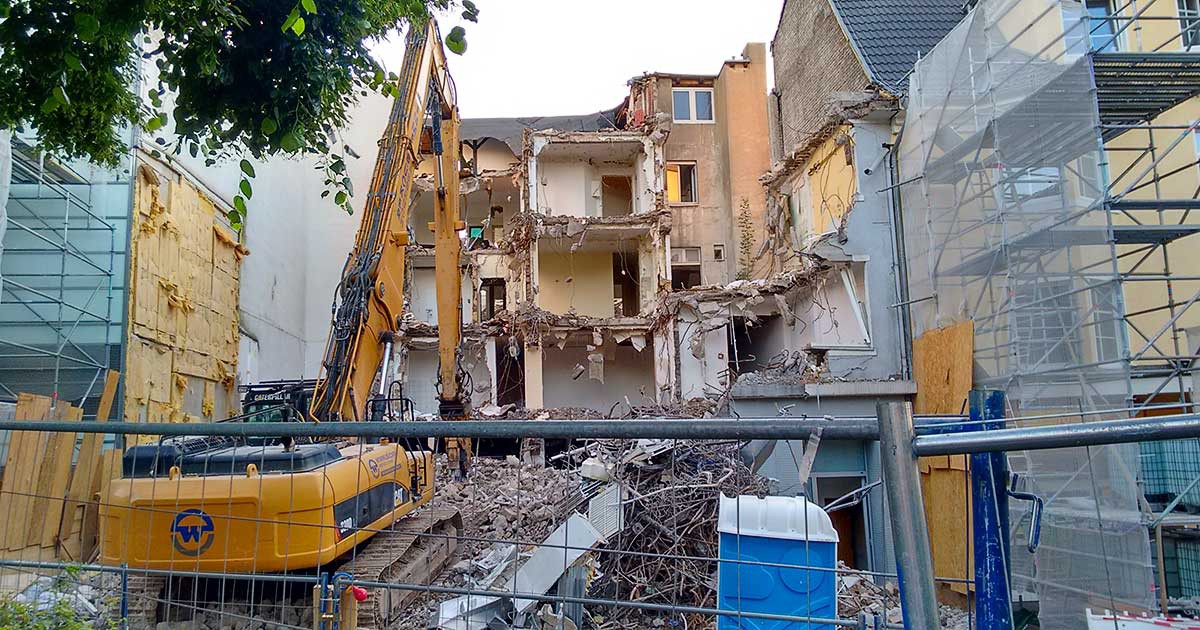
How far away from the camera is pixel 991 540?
8.42ft

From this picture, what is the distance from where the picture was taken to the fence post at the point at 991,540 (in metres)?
2.56

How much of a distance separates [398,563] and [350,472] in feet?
5.40

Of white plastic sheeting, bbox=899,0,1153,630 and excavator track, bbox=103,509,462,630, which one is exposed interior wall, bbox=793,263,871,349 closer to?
white plastic sheeting, bbox=899,0,1153,630

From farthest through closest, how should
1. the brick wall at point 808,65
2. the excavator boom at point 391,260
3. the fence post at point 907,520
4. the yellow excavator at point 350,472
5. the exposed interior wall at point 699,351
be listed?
the exposed interior wall at point 699,351, the brick wall at point 808,65, the excavator boom at point 391,260, the yellow excavator at point 350,472, the fence post at point 907,520

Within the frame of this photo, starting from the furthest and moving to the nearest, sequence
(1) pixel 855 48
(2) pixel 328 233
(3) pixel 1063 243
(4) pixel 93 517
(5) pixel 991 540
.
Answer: (2) pixel 328 233 → (1) pixel 855 48 → (4) pixel 93 517 → (3) pixel 1063 243 → (5) pixel 991 540

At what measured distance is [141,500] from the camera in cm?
552

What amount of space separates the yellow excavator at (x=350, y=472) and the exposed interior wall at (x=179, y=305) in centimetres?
618

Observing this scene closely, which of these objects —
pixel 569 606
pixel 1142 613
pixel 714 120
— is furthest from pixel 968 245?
pixel 714 120

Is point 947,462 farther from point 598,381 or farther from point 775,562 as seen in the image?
point 598,381

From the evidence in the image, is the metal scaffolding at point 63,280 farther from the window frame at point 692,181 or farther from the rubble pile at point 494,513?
the window frame at point 692,181

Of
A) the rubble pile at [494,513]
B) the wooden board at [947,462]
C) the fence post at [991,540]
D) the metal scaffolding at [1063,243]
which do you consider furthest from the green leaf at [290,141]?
the wooden board at [947,462]

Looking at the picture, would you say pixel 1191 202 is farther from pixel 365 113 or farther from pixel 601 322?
pixel 365 113

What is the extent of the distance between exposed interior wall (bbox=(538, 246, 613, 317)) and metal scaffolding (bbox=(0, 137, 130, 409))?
43.8 feet

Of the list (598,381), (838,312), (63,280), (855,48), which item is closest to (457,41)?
(838,312)
